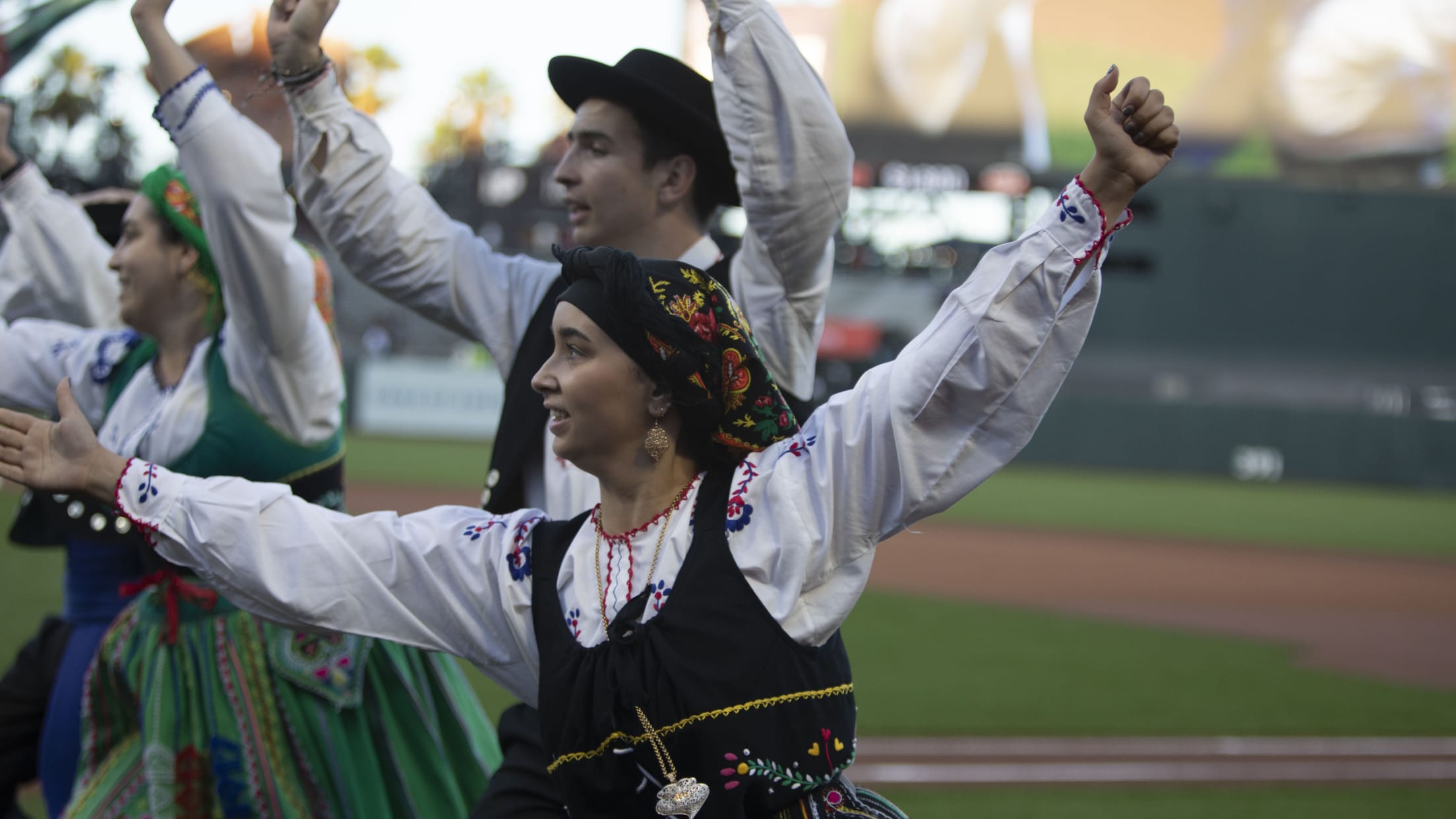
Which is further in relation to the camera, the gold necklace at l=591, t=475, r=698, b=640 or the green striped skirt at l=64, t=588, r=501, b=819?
the green striped skirt at l=64, t=588, r=501, b=819

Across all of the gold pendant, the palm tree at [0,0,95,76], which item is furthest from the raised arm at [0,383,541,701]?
the palm tree at [0,0,95,76]

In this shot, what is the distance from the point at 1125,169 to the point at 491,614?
4.02ft

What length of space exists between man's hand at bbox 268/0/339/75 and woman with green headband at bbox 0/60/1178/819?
2.95ft

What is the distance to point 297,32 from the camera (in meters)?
2.89

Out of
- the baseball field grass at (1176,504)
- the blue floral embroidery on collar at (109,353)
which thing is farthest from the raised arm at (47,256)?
the baseball field grass at (1176,504)

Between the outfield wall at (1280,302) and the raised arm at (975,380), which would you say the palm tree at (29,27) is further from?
the outfield wall at (1280,302)

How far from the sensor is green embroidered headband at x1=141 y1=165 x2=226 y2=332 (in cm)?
341

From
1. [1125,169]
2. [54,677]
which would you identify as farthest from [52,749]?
[1125,169]

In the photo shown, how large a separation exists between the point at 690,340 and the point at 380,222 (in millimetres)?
1059

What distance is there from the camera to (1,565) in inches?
383

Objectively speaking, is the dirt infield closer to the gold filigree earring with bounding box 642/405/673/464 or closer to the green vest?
the green vest

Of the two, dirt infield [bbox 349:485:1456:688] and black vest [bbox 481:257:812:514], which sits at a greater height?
black vest [bbox 481:257:812:514]

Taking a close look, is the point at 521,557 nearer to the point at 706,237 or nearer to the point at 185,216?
the point at 706,237

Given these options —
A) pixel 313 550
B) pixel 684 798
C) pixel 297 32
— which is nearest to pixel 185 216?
pixel 297 32
